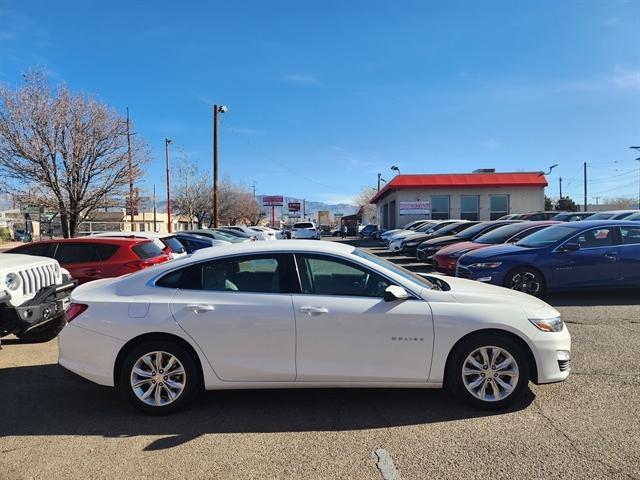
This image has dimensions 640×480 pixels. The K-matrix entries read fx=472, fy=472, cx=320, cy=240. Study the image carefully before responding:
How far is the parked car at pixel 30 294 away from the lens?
543 cm

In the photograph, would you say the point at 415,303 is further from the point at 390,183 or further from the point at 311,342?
the point at 390,183

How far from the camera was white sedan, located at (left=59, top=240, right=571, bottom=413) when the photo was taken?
13.2 feet

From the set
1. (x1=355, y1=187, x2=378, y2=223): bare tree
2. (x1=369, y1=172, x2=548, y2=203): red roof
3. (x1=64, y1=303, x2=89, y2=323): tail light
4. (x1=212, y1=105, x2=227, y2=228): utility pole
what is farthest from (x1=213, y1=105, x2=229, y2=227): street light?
(x1=355, y1=187, x2=378, y2=223): bare tree

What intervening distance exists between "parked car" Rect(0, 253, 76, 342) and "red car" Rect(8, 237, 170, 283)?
1.37 meters

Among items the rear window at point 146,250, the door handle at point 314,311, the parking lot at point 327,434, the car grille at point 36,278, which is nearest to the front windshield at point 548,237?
the parking lot at point 327,434

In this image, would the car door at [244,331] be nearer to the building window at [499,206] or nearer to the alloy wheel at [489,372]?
the alloy wheel at [489,372]

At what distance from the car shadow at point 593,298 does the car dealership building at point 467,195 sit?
93.7 ft

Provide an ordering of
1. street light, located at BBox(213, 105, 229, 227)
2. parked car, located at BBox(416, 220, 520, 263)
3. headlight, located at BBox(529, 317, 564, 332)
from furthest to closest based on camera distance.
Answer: street light, located at BBox(213, 105, 229, 227), parked car, located at BBox(416, 220, 520, 263), headlight, located at BBox(529, 317, 564, 332)

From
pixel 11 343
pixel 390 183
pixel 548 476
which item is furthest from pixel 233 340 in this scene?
pixel 390 183

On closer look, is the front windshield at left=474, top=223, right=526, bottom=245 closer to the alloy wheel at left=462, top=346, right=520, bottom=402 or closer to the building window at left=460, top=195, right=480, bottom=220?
the alloy wheel at left=462, top=346, right=520, bottom=402

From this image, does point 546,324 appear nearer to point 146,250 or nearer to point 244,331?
point 244,331

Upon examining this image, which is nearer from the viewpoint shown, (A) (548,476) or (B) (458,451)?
(A) (548,476)

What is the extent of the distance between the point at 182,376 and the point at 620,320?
21.7 ft

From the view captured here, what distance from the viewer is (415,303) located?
409 centimetres
